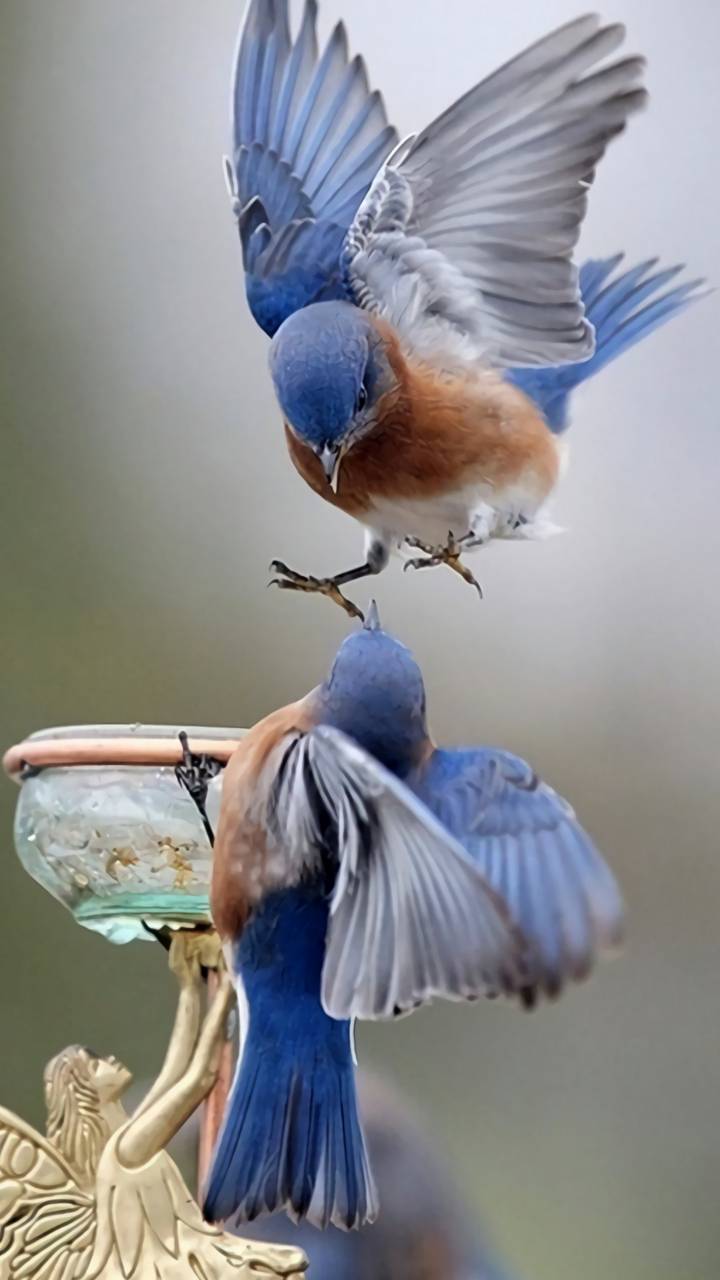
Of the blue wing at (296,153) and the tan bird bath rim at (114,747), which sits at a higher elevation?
the blue wing at (296,153)

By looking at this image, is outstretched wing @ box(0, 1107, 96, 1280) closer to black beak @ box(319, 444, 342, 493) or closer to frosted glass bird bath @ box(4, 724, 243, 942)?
frosted glass bird bath @ box(4, 724, 243, 942)

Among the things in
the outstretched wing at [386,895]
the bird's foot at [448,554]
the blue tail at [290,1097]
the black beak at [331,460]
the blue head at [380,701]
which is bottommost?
the blue tail at [290,1097]

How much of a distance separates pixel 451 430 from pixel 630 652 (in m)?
0.69

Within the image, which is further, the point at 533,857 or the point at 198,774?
the point at 198,774

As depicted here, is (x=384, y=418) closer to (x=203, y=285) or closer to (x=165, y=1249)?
(x=165, y=1249)

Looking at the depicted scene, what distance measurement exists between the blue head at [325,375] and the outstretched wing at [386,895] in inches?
4.8

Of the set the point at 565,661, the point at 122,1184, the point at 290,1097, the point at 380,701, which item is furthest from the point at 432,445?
the point at 565,661

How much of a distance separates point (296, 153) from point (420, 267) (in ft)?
0.28

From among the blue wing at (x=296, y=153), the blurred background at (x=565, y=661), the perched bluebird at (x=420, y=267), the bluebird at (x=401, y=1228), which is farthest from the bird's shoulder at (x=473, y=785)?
the blurred background at (x=565, y=661)

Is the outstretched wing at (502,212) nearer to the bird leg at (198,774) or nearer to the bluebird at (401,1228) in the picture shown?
the bird leg at (198,774)

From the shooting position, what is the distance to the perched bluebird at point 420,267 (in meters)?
0.53

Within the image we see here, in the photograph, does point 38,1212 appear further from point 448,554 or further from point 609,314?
point 609,314

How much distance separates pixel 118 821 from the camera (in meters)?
0.64

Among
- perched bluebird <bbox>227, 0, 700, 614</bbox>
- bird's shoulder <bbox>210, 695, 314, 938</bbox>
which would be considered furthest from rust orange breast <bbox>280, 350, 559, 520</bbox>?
bird's shoulder <bbox>210, 695, 314, 938</bbox>
